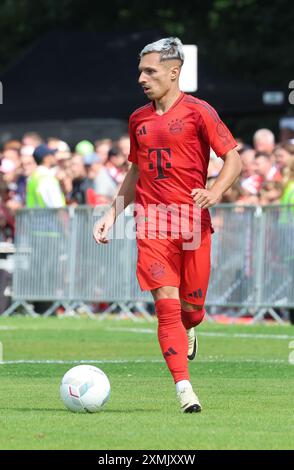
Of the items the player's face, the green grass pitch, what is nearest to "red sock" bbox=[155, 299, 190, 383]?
the green grass pitch

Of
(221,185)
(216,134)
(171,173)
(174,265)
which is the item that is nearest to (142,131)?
(171,173)

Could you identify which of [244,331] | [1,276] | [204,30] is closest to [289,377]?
[244,331]

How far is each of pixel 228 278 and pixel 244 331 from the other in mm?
1754

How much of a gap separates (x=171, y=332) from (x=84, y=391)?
0.71m

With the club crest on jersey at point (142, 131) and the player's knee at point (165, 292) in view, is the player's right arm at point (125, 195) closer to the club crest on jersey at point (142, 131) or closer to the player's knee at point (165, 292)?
the club crest on jersey at point (142, 131)

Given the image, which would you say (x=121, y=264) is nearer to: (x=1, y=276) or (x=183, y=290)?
(x=1, y=276)

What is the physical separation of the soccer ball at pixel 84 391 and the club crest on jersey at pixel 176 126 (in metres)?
1.74

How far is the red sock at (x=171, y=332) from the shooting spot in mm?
10242

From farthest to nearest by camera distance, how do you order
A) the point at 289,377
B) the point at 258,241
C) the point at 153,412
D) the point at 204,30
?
the point at 204,30, the point at 258,241, the point at 289,377, the point at 153,412

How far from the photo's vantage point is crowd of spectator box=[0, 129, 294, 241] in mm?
21219

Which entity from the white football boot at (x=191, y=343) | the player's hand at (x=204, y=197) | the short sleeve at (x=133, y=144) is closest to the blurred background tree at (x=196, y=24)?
the white football boot at (x=191, y=343)

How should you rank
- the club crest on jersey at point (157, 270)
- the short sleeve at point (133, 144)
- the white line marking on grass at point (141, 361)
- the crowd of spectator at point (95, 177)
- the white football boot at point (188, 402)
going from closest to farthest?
the white football boot at point (188, 402) < the club crest on jersey at point (157, 270) < the short sleeve at point (133, 144) < the white line marking on grass at point (141, 361) < the crowd of spectator at point (95, 177)

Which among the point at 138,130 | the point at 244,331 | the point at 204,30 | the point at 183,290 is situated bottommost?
the point at 244,331

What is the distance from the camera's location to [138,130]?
10633mm
